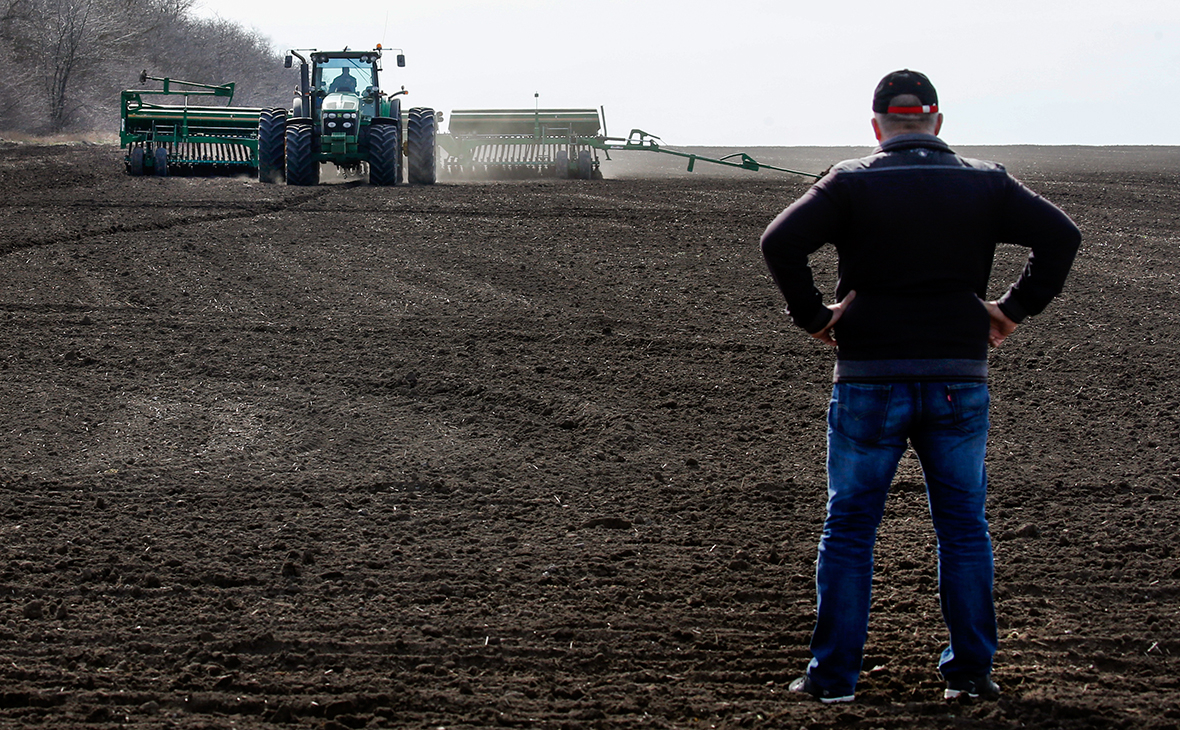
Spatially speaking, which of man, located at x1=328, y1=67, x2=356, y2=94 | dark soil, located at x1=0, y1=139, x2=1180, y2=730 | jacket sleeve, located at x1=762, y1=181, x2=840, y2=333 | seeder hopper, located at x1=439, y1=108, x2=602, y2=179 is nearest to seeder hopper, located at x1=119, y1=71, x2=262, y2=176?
man, located at x1=328, y1=67, x2=356, y2=94

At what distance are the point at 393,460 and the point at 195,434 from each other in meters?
1.37

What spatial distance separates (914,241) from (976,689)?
1447 millimetres

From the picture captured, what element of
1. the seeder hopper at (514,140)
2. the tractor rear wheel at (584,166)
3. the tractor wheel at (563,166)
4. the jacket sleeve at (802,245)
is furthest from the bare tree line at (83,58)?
the jacket sleeve at (802,245)

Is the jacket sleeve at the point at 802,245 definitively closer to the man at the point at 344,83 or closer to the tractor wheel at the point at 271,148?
the tractor wheel at the point at 271,148

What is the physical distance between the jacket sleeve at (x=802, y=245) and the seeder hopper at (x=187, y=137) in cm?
2161

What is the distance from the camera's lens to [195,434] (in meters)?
6.94

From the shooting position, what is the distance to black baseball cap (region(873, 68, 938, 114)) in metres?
3.48

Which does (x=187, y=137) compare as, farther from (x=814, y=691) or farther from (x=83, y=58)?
(x=83, y=58)

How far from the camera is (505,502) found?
587 cm

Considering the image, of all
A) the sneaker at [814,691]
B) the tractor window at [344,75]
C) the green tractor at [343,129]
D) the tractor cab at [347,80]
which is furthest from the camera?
the tractor window at [344,75]

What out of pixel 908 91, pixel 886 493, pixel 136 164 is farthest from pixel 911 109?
pixel 136 164

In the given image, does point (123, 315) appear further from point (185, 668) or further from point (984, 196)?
point (984, 196)

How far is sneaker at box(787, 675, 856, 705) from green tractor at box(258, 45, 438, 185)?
18.6 m

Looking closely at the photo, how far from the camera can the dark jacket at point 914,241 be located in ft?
11.2
